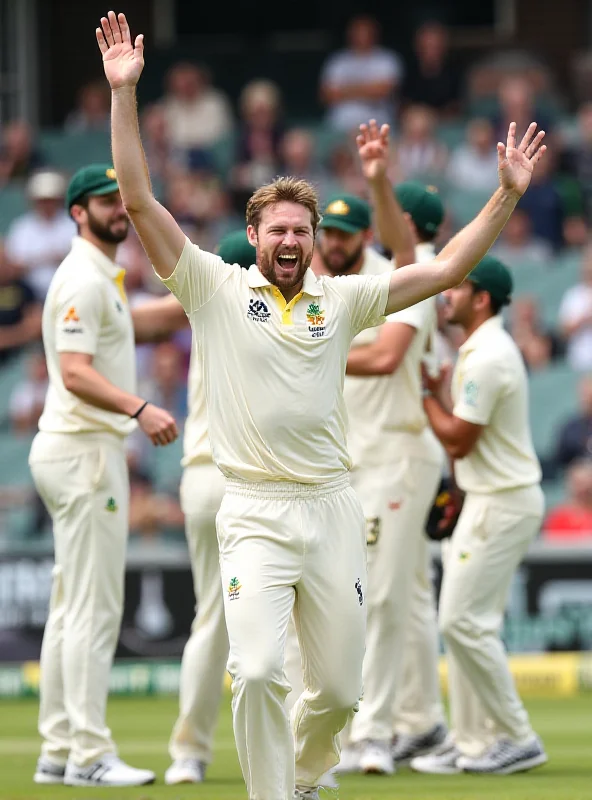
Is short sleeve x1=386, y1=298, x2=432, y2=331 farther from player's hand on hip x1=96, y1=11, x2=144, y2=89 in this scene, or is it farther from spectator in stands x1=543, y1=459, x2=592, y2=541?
spectator in stands x1=543, y1=459, x2=592, y2=541

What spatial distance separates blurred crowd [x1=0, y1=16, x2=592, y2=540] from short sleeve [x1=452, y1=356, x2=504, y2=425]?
18.8 feet

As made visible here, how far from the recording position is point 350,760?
7391mm

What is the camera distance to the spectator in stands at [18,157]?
1709cm

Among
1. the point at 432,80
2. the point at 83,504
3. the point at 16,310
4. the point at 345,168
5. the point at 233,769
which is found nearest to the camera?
the point at 83,504

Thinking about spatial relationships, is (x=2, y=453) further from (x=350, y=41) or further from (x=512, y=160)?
(x=512, y=160)

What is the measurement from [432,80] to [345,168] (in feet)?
6.18

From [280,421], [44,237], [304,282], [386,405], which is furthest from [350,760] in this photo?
[44,237]

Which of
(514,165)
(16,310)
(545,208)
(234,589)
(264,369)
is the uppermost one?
(545,208)

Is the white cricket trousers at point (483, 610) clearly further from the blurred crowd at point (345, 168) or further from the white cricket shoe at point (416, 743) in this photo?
the blurred crowd at point (345, 168)

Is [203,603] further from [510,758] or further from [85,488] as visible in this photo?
[510,758]

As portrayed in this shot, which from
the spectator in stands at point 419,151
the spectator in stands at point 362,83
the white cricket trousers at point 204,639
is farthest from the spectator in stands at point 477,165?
the white cricket trousers at point 204,639

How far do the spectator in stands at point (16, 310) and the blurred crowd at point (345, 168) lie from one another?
0.04 feet

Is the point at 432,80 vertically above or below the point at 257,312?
above

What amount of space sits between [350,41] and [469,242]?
13041 mm
